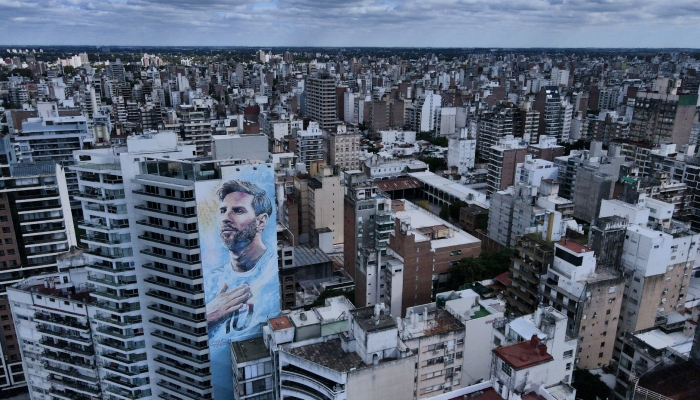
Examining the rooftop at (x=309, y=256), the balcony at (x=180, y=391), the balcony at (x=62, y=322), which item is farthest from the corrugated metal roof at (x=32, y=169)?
the rooftop at (x=309, y=256)

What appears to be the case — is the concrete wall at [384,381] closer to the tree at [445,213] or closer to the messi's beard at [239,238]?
the messi's beard at [239,238]

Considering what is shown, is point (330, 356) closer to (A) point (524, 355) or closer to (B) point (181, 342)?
(A) point (524, 355)

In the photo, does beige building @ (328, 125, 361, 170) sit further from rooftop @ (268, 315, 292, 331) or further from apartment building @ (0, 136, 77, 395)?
rooftop @ (268, 315, 292, 331)

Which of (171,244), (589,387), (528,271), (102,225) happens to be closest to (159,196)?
(171,244)

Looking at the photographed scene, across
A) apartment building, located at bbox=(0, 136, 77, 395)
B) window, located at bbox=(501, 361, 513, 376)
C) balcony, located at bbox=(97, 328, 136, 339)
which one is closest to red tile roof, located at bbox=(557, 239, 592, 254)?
window, located at bbox=(501, 361, 513, 376)

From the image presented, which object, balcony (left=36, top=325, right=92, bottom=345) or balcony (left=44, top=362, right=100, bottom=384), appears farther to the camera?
balcony (left=44, top=362, right=100, bottom=384)
